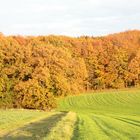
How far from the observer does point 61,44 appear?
386ft

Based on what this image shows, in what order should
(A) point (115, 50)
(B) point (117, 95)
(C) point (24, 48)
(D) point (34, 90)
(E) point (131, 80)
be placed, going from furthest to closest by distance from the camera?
(A) point (115, 50) < (E) point (131, 80) < (B) point (117, 95) < (C) point (24, 48) < (D) point (34, 90)

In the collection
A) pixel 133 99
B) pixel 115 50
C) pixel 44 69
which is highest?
pixel 115 50

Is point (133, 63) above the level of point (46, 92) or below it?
above

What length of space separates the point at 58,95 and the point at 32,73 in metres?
5.50

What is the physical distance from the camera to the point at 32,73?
242 ft

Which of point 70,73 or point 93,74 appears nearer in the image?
point 70,73

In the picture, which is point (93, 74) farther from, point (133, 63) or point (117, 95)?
point (117, 95)

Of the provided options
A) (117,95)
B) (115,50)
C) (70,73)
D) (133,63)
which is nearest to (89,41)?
(115,50)

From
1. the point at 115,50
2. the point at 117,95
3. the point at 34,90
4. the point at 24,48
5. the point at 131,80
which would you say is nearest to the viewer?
the point at 34,90

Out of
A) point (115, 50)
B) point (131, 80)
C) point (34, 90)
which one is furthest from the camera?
point (115, 50)

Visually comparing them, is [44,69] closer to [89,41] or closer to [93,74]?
[93,74]

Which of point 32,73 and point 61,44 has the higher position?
point 61,44

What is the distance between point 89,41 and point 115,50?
348 inches

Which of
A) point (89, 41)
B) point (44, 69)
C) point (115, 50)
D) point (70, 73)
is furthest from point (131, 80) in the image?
point (44, 69)
